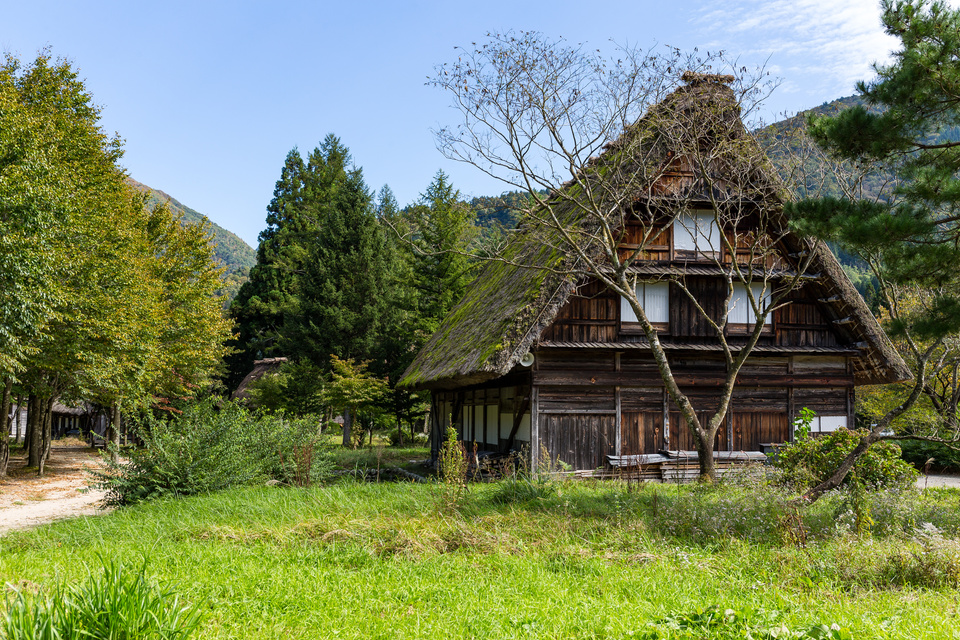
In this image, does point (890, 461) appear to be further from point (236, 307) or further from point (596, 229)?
point (236, 307)

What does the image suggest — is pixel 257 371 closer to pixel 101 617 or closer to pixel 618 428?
pixel 618 428

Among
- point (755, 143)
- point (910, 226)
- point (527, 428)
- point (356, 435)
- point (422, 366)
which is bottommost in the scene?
point (356, 435)

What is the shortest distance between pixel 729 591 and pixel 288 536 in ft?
14.3

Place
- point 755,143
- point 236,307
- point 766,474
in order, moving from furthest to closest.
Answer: point 236,307 < point 755,143 < point 766,474

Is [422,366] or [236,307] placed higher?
[236,307]

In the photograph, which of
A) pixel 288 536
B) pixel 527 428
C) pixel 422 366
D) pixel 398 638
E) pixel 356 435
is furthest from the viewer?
pixel 356 435

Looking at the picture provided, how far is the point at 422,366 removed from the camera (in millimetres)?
17516

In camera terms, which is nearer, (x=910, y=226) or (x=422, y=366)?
(x=910, y=226)

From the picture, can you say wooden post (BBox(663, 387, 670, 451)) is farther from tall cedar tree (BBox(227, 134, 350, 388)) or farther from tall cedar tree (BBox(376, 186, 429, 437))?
tall cedar tree (BBox(227, 134, 350, 388))

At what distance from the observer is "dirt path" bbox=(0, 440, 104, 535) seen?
1103 cm

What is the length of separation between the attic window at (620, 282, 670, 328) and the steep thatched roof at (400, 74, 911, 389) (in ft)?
5.51

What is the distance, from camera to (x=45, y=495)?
48.6 ft

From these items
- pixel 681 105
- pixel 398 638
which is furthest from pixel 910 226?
pixel 398 638

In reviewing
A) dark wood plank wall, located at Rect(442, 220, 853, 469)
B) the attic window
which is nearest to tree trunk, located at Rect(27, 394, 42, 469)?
dark wood plank wall, located at Rect(442, 220, 853, 469)
